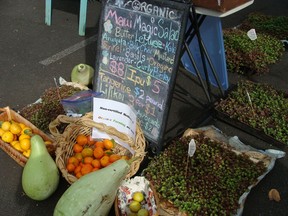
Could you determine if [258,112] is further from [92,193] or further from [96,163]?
[92,193]

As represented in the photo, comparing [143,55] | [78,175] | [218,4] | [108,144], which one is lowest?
[78,175]

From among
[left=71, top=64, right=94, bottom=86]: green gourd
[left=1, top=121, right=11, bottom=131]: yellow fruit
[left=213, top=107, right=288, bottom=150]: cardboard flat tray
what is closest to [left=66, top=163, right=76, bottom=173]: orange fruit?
[left=1, top=121, right=11, bottom=131]: yellow fruit

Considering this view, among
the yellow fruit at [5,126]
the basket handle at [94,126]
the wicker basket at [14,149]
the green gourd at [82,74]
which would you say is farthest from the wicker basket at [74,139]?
the green gourd at [82,74]

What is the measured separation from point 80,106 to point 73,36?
2851mm

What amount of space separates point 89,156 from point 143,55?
3.41ft

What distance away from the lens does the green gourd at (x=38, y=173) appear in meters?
2.55

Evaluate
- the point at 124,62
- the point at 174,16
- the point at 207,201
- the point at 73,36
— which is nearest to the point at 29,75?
the point at 73,36

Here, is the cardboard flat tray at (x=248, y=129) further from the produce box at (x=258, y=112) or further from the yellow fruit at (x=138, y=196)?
the yellow fruit at (x=138, y=196)

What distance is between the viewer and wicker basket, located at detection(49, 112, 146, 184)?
8.57ft

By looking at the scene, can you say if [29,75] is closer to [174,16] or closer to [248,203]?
[174,16]

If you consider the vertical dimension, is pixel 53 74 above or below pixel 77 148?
below

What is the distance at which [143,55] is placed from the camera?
2.76 meters

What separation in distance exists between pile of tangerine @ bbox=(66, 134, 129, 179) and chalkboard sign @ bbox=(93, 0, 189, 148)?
42cm

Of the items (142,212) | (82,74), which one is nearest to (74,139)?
(142,212)
